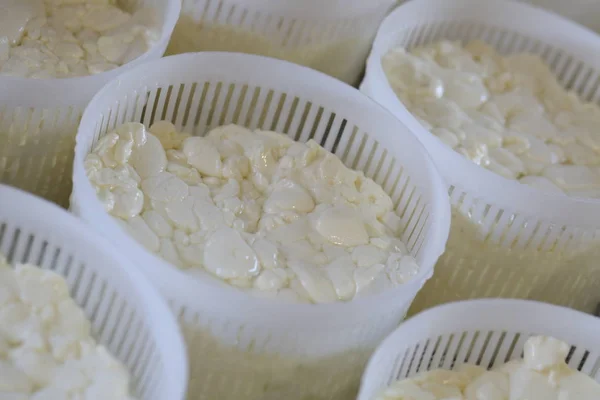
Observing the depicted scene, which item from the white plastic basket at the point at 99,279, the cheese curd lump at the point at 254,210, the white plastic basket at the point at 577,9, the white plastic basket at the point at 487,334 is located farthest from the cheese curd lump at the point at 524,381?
the white plastic basket at the point at 577,9

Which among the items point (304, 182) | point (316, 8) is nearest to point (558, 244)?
point (304, 182)

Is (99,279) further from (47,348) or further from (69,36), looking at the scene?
(69,36)

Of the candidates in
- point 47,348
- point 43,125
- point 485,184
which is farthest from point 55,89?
point 485,184

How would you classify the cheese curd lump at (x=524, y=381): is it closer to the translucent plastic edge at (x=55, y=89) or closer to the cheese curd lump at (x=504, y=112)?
the cheese curd lump at (x=504, y=112)

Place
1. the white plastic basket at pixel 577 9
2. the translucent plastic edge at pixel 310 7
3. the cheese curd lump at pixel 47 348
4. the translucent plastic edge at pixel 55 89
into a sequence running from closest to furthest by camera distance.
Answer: the cheese curd lump at pixel 47 348, the translucent plastic edge at pixel 55 89, the translucent plastic edge at pixel 310 7, the white plastic basket at pixel 577 9

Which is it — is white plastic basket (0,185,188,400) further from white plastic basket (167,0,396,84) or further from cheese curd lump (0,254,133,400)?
white plastic basket (167,0,396,84)

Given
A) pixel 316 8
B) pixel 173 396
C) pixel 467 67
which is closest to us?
pixel 173 396

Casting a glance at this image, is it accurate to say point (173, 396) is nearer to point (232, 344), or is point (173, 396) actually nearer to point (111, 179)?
point (232, 344)
